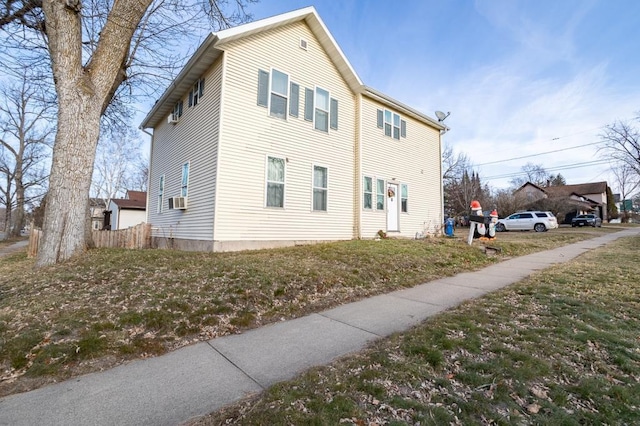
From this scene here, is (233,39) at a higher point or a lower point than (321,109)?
higher

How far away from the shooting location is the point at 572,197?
43.6 metres

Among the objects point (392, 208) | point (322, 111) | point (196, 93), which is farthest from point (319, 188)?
point (196, 93)

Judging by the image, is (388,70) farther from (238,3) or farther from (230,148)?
(230,148)

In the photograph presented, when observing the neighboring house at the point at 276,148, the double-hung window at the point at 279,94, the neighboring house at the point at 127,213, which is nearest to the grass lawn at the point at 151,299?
the neighboring house at the point at 276,148

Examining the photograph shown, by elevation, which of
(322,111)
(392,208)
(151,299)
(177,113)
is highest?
(177,113)

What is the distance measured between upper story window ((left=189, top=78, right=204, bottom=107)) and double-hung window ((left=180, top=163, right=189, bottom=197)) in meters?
2.20

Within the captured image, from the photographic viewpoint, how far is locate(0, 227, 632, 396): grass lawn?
3.07m

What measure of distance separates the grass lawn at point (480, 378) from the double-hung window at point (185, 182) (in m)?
9.17

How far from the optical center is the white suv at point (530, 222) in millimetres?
23438

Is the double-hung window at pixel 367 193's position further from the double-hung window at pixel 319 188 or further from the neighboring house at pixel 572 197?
the neighboring house at pixel 572 197

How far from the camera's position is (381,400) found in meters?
2.26

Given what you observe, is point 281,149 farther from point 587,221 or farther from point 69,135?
point 587,221

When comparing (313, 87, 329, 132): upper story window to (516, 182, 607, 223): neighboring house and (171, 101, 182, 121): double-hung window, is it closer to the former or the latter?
(171, 101, 182, 121): double-hung window

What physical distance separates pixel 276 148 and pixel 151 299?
246 inches
